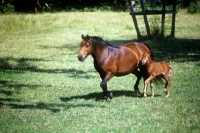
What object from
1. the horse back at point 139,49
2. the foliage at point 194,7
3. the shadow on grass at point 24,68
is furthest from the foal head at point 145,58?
the foliage at point 194,7

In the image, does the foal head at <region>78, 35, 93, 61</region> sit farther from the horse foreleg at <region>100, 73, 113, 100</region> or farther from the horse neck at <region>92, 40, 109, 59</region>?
the horse foreleg at <region>100, 73, 113, 100</region>

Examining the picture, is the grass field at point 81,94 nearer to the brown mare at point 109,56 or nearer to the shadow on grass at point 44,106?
the shadow on grass at point 44,106

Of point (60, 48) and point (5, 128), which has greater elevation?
point (5, 128)

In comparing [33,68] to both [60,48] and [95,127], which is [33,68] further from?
[95,127]

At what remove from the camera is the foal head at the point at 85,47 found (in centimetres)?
904

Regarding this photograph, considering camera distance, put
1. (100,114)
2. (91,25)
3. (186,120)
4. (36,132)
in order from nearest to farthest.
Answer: (36,132) < (186,120) < (100,114) < (91,25)

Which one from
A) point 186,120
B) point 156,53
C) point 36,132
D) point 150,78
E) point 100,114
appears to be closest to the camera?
point 36,132

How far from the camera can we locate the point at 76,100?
9.98m

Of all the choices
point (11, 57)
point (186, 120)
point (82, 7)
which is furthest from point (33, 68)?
point (82, 7)

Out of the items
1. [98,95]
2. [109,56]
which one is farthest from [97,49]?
[98,95]

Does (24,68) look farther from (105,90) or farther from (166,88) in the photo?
(166,88)

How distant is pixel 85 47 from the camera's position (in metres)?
9.12

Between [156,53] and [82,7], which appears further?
[82,7]

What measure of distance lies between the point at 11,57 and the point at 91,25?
47.5ft
